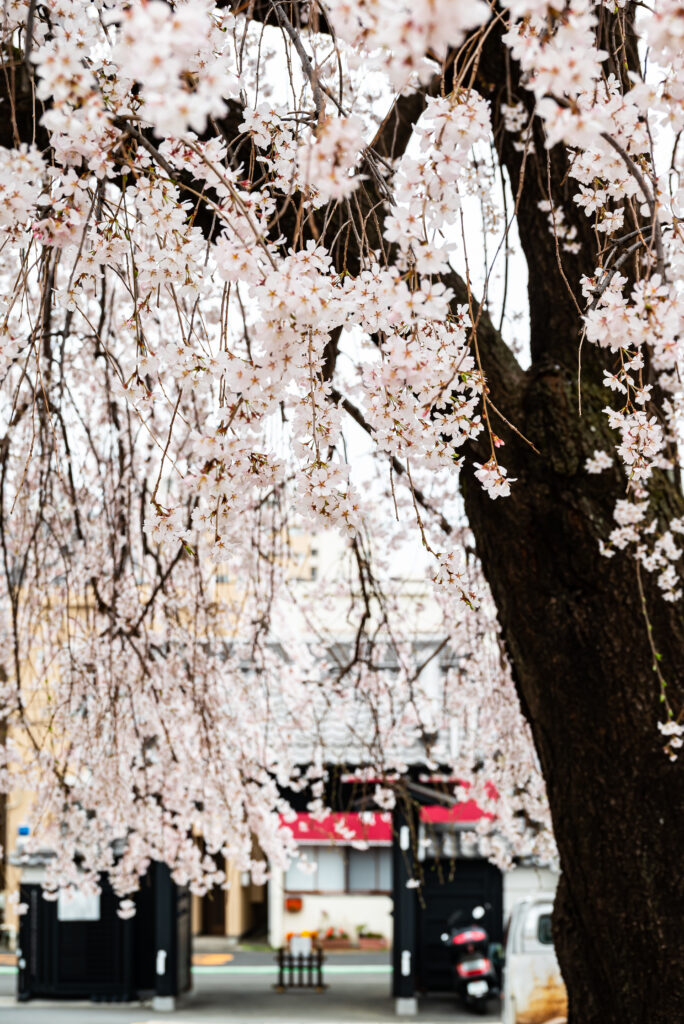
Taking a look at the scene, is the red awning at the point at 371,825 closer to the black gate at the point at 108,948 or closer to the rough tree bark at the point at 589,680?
the black gate at the point at 108,948

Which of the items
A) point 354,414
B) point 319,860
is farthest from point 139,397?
point 319,860

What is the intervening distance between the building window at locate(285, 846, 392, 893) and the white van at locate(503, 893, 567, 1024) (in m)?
6.58

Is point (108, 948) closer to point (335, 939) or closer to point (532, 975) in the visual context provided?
point (532, 975)


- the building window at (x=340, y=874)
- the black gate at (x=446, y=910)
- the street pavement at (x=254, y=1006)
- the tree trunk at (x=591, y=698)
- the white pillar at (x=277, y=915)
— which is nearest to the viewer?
the tree trunk at (x=591, y=698)

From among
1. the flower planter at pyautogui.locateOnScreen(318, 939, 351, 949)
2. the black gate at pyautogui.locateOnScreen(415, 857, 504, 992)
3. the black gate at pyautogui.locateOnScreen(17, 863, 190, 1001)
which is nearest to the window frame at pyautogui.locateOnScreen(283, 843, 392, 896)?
the flower planter at pyautogui.locateOnScreen(318, 939, 351, 949)

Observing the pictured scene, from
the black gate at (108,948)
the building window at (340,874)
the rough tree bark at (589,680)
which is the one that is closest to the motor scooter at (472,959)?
the black gate at (108,948)

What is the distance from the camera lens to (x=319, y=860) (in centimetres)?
1461

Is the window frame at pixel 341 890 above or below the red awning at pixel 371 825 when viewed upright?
below

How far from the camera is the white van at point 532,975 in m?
7.42

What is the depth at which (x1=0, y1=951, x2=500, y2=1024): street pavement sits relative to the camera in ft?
29.5

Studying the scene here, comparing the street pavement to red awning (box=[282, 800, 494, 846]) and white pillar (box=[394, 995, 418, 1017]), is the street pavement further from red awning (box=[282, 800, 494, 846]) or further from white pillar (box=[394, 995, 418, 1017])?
red awning (box=[282, 800, 494, 846])

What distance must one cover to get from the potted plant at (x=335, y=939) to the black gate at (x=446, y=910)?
4.64 meters

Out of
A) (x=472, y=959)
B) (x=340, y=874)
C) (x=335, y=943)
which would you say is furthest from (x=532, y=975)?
(x=340, y=874)

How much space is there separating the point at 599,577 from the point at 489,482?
1.09m
